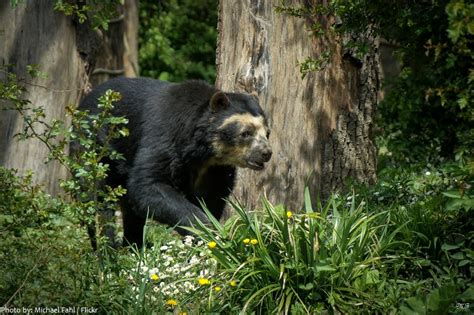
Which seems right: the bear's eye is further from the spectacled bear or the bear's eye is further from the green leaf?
the green leaf

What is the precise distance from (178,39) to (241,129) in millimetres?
11067

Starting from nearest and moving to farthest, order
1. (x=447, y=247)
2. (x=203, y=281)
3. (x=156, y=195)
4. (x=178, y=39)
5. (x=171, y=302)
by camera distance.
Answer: (x=171, y=302)
(x=203, y=281)
(x=447, y=247)
(x=156, y=195)
(x=178, y=39)

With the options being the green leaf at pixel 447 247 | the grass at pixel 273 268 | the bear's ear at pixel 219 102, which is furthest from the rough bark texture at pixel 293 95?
the green leaf at pixel 447 247

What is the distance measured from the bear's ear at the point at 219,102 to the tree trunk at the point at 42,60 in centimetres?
251

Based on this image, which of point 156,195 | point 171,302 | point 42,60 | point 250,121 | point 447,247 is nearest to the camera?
point 171,302

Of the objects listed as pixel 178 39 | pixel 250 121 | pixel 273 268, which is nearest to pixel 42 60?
pixel 250 121

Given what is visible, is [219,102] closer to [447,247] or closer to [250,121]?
[250,121]

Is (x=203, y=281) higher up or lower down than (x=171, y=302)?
higher up

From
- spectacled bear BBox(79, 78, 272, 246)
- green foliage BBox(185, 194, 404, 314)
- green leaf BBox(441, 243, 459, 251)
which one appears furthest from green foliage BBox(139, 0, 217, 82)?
green leaf BBox(441, 243, 459, 251)

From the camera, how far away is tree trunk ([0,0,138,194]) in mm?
9875

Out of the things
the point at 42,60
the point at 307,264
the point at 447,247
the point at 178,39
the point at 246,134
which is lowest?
the point at 307,264

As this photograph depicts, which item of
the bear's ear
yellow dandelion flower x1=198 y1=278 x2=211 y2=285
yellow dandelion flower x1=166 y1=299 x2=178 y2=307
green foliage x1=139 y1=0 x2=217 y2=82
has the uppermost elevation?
green foliage x1=139 y1=0 x2=217 y2=82

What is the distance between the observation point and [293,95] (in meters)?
8.10

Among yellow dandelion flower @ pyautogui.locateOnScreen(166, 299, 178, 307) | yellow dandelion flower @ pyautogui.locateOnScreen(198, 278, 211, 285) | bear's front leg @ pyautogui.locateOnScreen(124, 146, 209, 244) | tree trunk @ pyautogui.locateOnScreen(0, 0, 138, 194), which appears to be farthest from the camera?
tree trunk @ pyautogui.locateOnScreen(0, 0, 138, 194)
